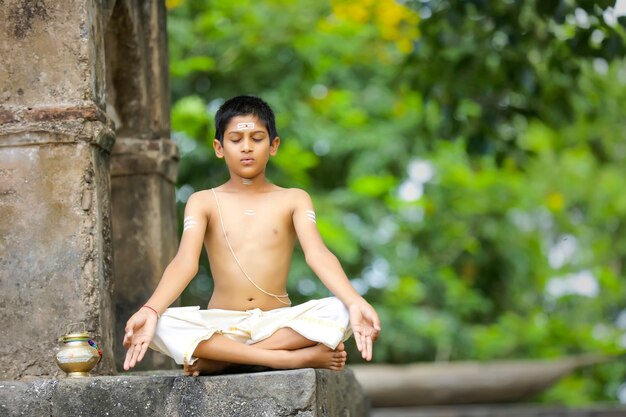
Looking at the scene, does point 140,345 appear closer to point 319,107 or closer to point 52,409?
point 52,409

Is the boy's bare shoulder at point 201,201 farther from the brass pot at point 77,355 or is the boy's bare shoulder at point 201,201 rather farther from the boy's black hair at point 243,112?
the brass pot at point 77,355

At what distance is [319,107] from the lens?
35.5ft

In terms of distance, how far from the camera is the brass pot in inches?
149

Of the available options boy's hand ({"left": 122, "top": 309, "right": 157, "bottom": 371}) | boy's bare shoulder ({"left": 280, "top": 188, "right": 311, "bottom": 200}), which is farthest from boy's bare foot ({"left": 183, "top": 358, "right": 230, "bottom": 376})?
boy's bare shoulder ({"left": 280, "top": 188, "right": 311, "bottom": 200})

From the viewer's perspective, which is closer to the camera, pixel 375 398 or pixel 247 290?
pixel 247 290

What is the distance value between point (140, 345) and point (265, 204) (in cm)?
76

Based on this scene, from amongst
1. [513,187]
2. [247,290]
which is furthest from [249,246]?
[513,187]

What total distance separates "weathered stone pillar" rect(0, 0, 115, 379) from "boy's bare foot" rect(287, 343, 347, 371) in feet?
2.64

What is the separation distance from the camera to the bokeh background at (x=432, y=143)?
7.48 m

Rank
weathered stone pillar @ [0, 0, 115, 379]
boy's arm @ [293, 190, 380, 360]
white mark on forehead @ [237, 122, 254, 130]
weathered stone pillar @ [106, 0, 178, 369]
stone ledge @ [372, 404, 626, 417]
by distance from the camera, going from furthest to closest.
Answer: stone ledge @ [372, 404, 626, 417] < weathered stone pillar @ [106, 0, 178, 369] < weathered stone pillar @ [0, 0, 115, 379] < white mark on forehead @ [237, 122, 254, 130] < boy's arm @ [293, 190, 380, 360]

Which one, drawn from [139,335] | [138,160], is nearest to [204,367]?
[139,335]

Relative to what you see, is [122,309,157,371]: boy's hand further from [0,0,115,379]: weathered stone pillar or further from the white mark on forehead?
the white mark on forehead

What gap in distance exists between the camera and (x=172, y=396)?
3.66m

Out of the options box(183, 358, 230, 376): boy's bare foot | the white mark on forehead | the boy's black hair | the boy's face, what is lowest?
box(183, 358, 230, 376): boy's bare foot
